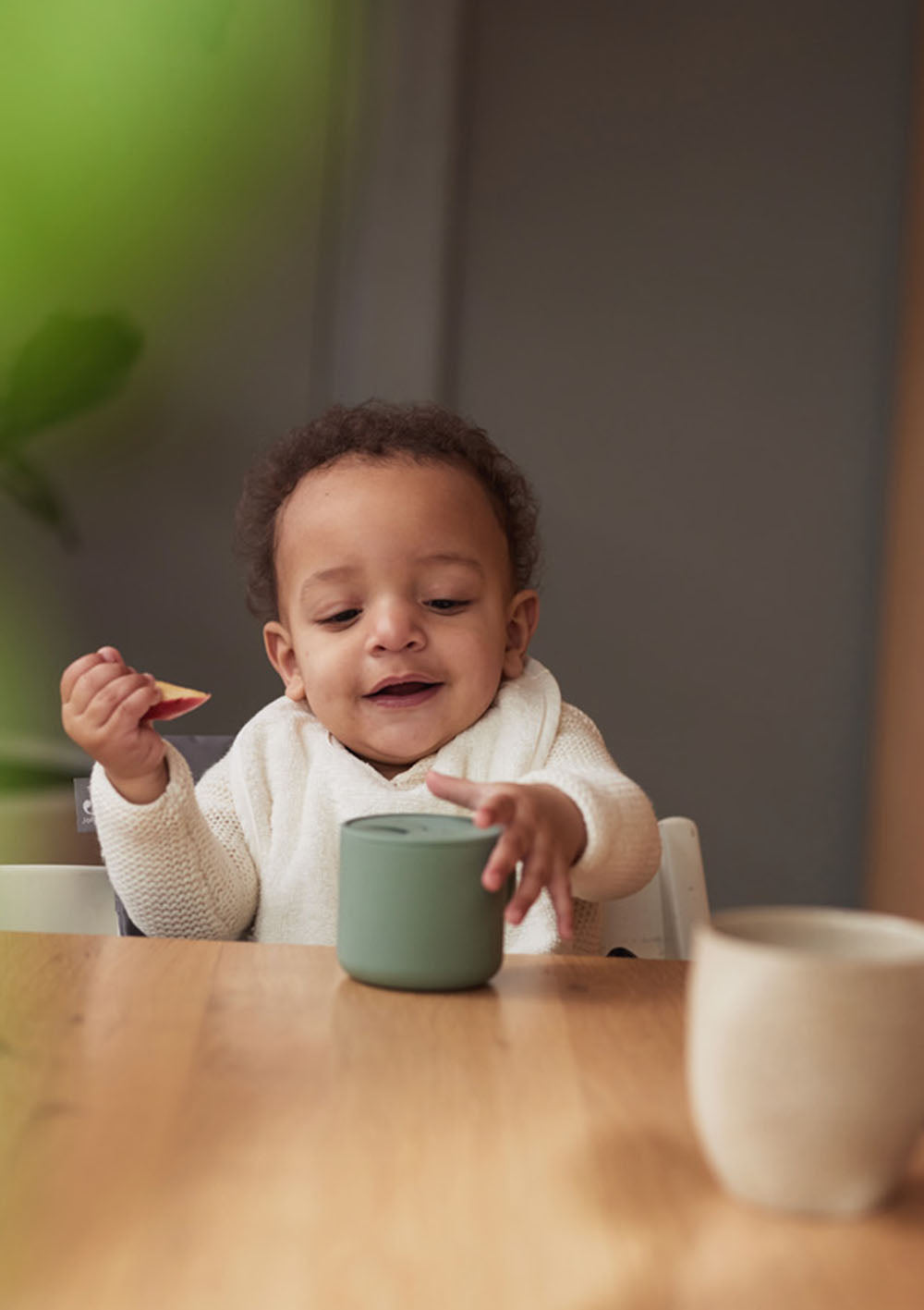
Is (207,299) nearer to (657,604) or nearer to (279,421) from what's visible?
(279,421)

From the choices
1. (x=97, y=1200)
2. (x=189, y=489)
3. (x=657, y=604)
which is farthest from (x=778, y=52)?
(x=97, y=1200)

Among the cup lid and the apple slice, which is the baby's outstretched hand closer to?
the cup lid

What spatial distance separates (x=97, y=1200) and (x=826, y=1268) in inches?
8.5

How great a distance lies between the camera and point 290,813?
3.62 ft

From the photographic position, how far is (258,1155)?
448 mm

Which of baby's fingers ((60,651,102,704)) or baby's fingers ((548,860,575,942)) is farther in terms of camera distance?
baby's fingers ((60,651,102,704))

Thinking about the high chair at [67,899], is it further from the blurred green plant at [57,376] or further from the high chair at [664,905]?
the blurred green plant at [57,376]

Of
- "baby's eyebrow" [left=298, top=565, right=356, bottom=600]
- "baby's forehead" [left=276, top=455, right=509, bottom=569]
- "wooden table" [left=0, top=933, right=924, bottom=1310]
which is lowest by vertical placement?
"wooden table" [left=0, top=933, right=924, bottom=1310]

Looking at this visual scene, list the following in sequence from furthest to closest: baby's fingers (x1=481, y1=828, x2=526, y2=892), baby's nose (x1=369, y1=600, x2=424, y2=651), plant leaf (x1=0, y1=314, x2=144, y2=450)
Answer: baby's nose (x1=369, y1=600, x2=424, y2=651), baby's fingers (x1=481, y1=828, x2=526, y2=892), plant leaf (x1=0, y1=314, x2=144, y2=450)

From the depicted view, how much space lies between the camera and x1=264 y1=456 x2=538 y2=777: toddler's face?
109 centimetres

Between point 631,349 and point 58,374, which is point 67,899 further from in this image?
point 631,349

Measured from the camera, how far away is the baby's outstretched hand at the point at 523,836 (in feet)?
2.17

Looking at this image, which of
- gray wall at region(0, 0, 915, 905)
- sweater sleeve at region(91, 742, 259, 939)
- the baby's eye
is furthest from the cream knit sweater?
gray wall at region(0, 0, 915, 905)

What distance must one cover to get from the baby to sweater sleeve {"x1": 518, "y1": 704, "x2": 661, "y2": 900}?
44mm
